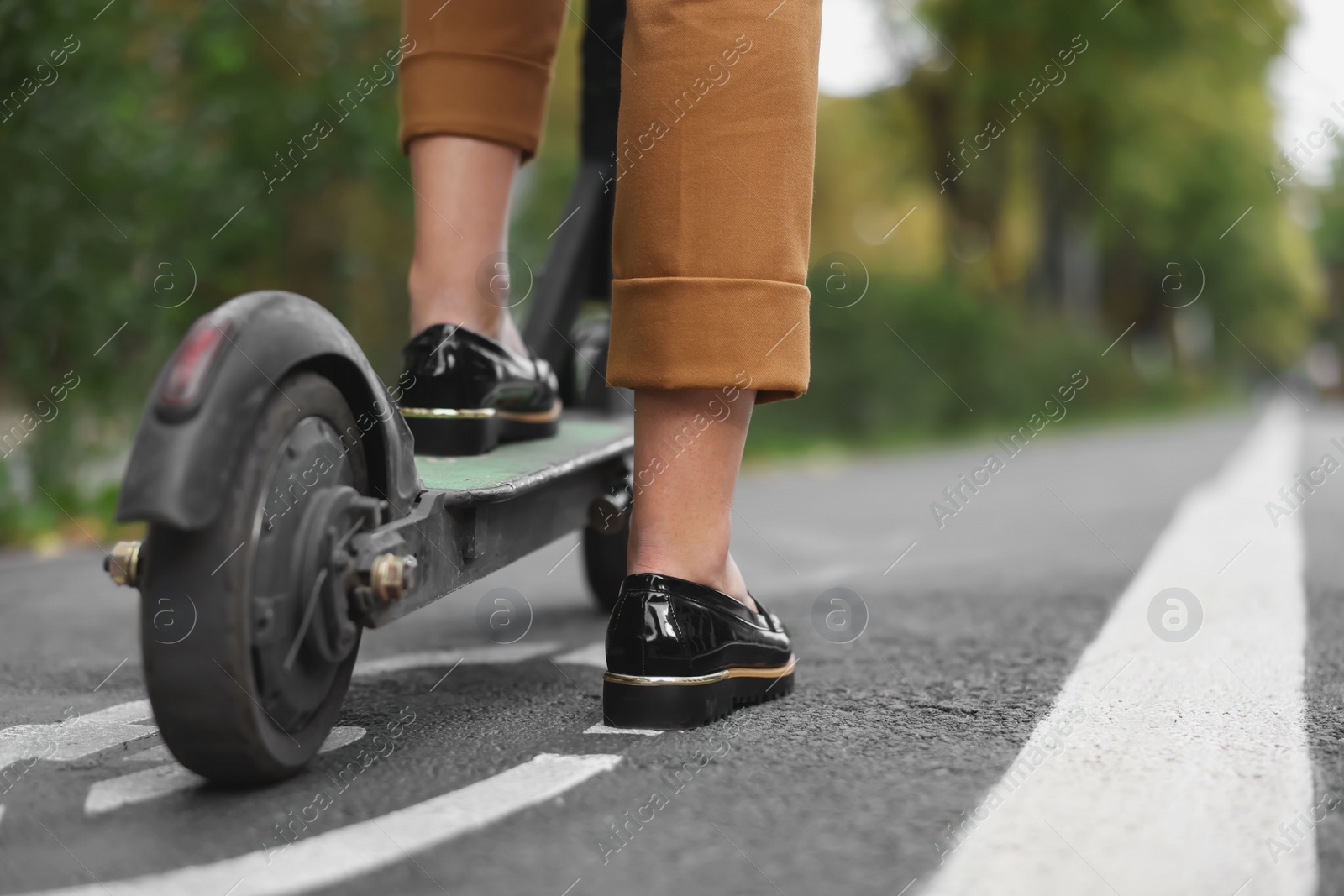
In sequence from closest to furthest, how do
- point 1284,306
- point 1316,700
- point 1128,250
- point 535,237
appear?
point 1316,700, point 535,237, point 1128,250, point 1284,306

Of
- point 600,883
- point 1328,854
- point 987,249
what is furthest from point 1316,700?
point 987,249

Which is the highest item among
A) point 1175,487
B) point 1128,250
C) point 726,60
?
point 1128,250

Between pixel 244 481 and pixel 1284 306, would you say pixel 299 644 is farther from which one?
pixel 1284 306

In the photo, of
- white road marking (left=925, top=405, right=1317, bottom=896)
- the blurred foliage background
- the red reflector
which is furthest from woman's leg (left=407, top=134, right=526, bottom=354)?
the blurred foliage background

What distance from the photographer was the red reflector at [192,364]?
124 centimetres

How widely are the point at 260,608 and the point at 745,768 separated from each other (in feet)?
1.75

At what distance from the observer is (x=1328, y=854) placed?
115 centimetres

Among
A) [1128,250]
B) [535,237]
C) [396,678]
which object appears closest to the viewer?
[396,678]

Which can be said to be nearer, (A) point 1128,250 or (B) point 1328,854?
(B) point 1328,854

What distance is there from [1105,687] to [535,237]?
7795mm

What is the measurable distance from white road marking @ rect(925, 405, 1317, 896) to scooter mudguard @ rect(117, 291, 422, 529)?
0.74m

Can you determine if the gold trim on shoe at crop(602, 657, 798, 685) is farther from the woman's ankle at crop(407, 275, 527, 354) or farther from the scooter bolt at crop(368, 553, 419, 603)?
the woman's ankle at crop(407, 275, 527, 354)

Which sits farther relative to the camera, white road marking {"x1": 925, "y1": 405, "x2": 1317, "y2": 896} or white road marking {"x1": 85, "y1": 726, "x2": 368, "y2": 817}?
white road marking {"x1": 85, "y1": 726, "x2": 368, "y2": 817}

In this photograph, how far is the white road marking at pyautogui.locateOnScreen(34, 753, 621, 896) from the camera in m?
1.10
